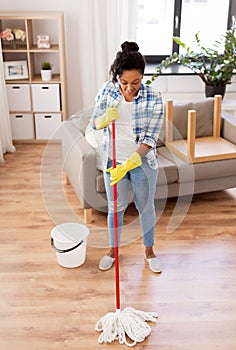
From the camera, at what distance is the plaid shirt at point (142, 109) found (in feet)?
7.46

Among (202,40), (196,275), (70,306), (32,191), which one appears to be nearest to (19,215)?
(32,191)

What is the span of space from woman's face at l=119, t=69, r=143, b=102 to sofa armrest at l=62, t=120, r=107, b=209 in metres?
0.86

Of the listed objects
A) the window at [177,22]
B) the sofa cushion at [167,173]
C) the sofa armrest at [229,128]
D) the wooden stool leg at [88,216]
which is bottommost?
the wooden stool leg at [88,216]

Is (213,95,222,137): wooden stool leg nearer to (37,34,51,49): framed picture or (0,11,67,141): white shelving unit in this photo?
(0,11,67,141): white shelving unit

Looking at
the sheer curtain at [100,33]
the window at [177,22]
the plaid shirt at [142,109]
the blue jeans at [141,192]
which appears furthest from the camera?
the window at [177,22]

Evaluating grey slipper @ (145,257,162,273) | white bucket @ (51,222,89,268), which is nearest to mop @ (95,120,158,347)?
grey slipper @ (145,257,162,273)

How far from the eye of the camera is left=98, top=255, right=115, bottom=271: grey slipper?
8.85 ft

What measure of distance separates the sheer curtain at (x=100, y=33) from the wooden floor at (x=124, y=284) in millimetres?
1358

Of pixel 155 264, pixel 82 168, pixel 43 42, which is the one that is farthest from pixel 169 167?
pixel 43 42

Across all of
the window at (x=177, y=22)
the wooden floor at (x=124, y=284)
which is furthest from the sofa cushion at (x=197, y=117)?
the window at (x=177, y=22)

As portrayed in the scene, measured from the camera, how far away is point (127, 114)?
2.30 meters

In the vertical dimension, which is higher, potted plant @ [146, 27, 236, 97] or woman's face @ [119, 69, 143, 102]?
woman's face @ [119, 69, 143, 102]

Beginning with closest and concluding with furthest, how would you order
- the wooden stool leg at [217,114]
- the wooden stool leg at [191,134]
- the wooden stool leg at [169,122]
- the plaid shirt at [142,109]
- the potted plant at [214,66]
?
the plaid shirt at [142,109] < the wooden stool leg at [191,134] < the wooden stool leg at [169,122] < the wooden stool leg at [217,114] < the potted plant at [214,66]

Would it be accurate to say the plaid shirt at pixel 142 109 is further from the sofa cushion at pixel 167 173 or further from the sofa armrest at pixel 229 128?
the sofa armrest at pixel 229 128
